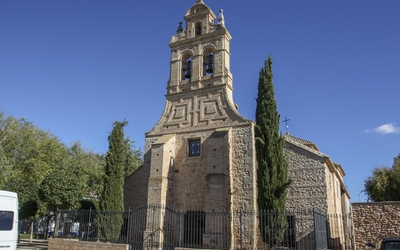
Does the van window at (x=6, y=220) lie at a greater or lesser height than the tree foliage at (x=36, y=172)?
lesser

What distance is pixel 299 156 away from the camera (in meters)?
16.5

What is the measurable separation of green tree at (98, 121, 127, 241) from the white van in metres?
4.51

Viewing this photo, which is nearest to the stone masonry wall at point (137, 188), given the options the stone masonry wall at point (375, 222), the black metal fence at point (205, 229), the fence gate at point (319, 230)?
the black metal fence at point (205, 229)

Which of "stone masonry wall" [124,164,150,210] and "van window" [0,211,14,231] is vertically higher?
"stone masonry wall" [124,164,150,210]

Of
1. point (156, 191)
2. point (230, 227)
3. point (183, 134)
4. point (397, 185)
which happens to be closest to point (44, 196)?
point (156, 191)

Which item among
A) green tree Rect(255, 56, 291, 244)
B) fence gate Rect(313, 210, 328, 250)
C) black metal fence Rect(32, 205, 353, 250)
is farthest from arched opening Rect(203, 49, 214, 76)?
fence gate Rect(313, 210, 328, 250)

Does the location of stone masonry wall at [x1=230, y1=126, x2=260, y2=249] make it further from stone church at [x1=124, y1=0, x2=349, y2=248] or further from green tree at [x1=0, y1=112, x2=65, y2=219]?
green tree at [x1=0, y1=112, x2=65, y2=219]

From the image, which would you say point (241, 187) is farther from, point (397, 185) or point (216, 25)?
point (397, 185)

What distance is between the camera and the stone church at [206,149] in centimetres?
1603

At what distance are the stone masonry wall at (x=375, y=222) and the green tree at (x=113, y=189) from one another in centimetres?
1129

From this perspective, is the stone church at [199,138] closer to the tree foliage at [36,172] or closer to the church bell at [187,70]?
the church bell at [187,70]

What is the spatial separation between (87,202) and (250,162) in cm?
1391

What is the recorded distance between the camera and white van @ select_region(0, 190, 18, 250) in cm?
1159

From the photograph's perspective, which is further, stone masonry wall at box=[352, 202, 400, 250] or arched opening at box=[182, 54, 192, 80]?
arched opening at box=[182, 54, 192, 80]
